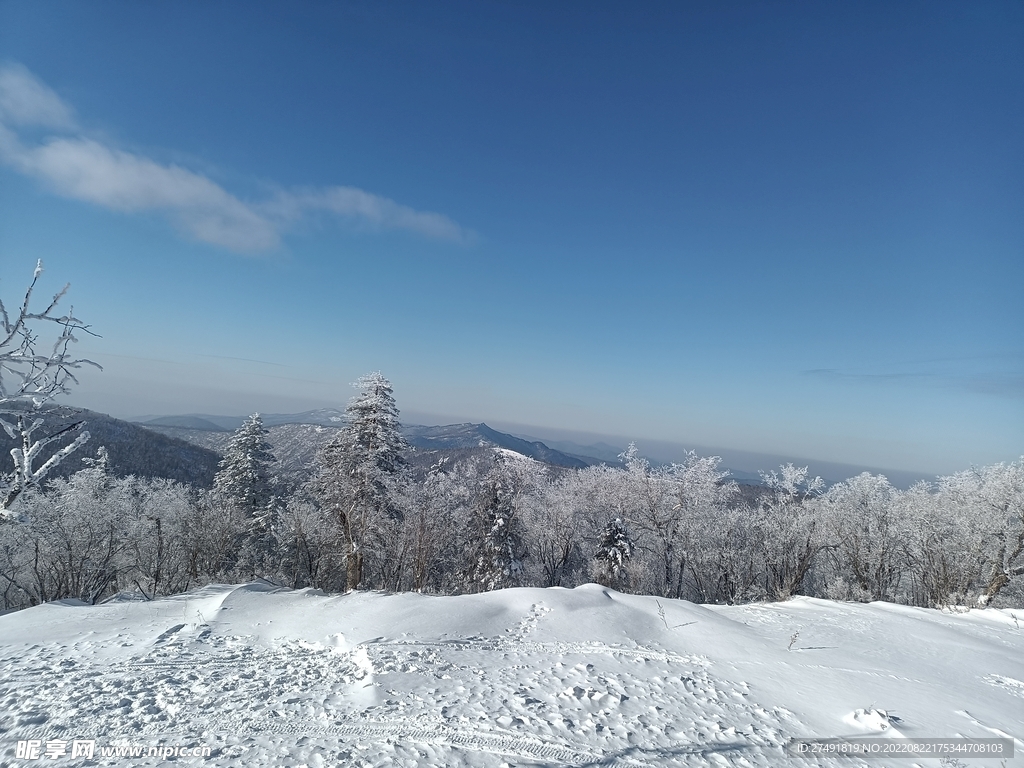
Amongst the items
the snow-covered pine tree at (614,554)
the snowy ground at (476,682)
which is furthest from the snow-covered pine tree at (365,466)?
the snow-covered pine tree at (614,554)

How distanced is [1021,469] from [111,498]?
4403 centimetres

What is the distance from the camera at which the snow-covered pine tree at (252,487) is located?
74.7 feet

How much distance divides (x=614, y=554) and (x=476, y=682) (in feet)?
57.8

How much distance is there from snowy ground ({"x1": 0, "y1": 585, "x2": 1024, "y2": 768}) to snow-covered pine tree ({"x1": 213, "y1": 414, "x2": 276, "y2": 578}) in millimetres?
14218

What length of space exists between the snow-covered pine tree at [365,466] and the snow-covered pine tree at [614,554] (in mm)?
10534

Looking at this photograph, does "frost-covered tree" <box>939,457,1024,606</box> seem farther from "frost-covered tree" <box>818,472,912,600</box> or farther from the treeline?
"frost-covered tree" <box>818,472,912,600</box>

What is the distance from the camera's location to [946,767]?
4645 millimetres

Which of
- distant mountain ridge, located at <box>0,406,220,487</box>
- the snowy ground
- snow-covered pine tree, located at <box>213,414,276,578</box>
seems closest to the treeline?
snow-covered pine tree, located at <box>213,414,276,578</box>

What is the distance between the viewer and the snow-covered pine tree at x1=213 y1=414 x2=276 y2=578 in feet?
74.7

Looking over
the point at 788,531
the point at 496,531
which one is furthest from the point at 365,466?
the point at 788,531

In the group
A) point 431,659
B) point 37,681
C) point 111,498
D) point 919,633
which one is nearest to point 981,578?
point 919,633

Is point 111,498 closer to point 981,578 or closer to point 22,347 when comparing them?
point 22,347

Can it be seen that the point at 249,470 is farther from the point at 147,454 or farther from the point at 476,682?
the point at 147,454

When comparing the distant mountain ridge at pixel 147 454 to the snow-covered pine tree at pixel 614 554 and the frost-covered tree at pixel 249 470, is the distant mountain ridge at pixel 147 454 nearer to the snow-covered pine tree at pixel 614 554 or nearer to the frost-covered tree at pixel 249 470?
the frost-covered tree at pixel 249 470
